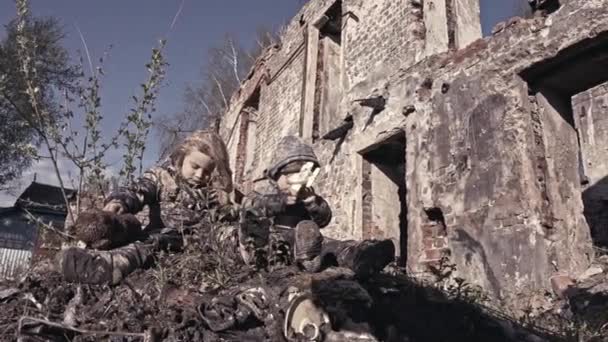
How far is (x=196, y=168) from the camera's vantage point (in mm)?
2881

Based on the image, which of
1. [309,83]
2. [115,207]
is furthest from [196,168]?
[309,83]

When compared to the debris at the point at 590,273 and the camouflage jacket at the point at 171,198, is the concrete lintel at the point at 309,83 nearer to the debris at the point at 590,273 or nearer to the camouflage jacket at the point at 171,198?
the debris at the point at 590,273

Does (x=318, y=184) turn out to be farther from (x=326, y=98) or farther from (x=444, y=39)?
(x=444, y=39)

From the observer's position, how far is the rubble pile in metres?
1.71

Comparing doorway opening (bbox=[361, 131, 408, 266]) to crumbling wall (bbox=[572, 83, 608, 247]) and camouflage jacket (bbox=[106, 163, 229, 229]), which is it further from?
camouflage jacket (bbox=[106, 163, 229, 229])

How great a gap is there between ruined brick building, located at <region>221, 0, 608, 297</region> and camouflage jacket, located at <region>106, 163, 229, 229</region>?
9.71 feet

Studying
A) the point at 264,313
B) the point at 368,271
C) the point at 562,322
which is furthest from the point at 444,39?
the point at 264,313

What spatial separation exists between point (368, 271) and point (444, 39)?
5.34 meters

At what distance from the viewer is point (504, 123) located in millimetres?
4742

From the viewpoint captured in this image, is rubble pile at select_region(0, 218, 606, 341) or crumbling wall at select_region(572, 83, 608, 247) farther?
crumbling wall at select_region(572, 83, 608, 247)

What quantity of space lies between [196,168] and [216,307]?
1.29 m

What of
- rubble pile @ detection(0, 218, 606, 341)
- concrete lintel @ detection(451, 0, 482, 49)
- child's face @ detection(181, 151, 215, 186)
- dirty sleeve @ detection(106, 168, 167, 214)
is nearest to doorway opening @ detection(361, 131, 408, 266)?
concrete lintel @ detection(451, 0, 482, 49)

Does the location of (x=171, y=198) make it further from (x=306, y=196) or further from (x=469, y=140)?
(x=469, y=140)

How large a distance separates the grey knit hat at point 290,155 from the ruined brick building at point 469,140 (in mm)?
2733
